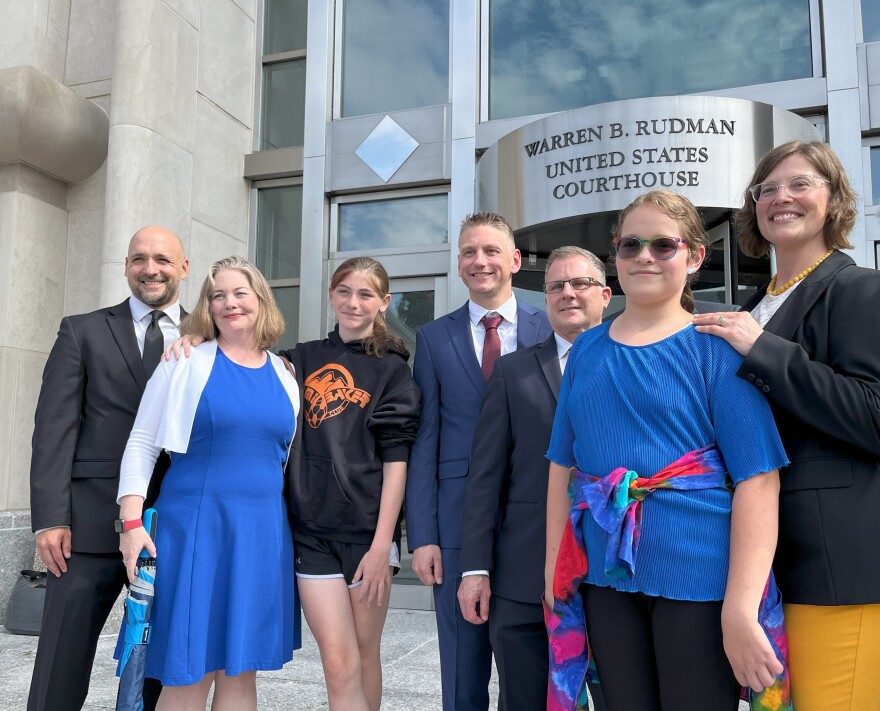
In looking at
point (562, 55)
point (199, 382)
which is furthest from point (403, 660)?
point (562, 55)

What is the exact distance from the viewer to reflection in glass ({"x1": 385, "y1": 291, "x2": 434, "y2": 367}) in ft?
22.6

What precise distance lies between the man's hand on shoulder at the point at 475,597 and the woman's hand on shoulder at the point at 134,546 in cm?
105

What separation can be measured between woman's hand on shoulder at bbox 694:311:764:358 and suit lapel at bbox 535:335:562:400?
0.79 meters

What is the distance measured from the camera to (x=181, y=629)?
2.53 m

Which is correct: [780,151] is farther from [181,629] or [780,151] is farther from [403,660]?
[403,660]

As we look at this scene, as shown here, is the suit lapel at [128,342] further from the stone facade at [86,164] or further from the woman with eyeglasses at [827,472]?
the stone facade at [86,164]

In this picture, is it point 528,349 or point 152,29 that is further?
point 152,29

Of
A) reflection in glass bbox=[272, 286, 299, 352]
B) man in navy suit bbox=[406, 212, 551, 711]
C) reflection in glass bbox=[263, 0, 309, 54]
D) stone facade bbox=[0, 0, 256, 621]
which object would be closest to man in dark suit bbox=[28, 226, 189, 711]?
man in navy suit bbox=[406, 212, 551, 711]

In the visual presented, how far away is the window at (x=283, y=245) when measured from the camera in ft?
24.6

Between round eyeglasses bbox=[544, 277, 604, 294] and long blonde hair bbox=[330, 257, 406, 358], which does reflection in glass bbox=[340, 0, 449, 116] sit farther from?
round eyeglasses bbox=[544, 277, 604, 294]

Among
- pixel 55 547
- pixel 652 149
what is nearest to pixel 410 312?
pixel 652 149

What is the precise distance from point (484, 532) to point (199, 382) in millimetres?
1111

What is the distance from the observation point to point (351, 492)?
2764 mm

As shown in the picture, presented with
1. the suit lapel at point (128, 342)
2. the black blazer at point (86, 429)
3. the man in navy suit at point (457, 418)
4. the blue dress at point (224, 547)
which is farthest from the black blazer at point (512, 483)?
the suit lapel at point (128, 342)
